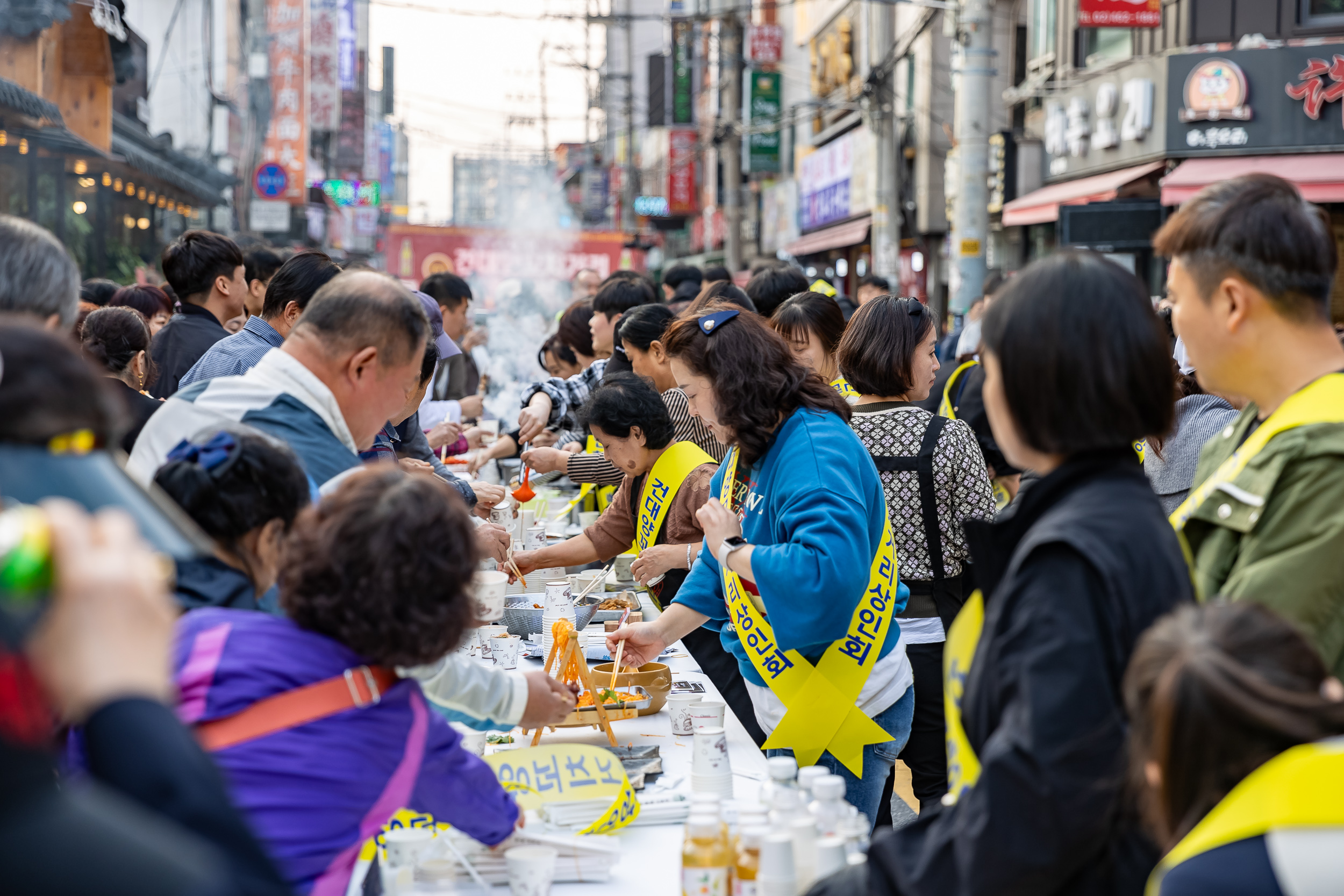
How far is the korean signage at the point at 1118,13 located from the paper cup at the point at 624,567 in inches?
358

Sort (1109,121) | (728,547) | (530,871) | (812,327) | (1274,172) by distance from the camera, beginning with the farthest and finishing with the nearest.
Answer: (1109,121) → (1274,172) → (812,327) → (728,547) → (530,871)

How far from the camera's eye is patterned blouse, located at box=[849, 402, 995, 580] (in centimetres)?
382

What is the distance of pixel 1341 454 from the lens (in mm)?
1869

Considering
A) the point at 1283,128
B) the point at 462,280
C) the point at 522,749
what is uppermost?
the point at 1283,128

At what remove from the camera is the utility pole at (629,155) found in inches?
1819

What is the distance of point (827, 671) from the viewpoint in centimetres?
305

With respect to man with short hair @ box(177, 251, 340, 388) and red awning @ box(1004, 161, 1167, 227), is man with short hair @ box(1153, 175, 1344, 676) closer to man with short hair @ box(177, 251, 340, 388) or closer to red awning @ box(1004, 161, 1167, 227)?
man with short hair @ box(177, 251, 340, 388)

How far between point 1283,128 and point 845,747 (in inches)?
401

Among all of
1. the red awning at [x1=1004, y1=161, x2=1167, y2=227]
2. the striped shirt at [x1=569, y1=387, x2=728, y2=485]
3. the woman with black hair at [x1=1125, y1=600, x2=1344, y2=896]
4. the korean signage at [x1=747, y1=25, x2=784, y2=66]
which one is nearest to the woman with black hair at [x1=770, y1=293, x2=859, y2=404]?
the striped shirt at [x1=569, y1=387, x2=728, y2=485]

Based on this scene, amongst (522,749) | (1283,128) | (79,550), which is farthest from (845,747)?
(1283,128)

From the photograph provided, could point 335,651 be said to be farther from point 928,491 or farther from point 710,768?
point 928,491

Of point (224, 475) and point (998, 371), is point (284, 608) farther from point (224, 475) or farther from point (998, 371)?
point (998, 371)

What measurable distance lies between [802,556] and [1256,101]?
1038 centimetres

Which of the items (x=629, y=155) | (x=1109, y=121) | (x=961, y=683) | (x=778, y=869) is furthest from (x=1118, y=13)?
(x=629, y=155)
